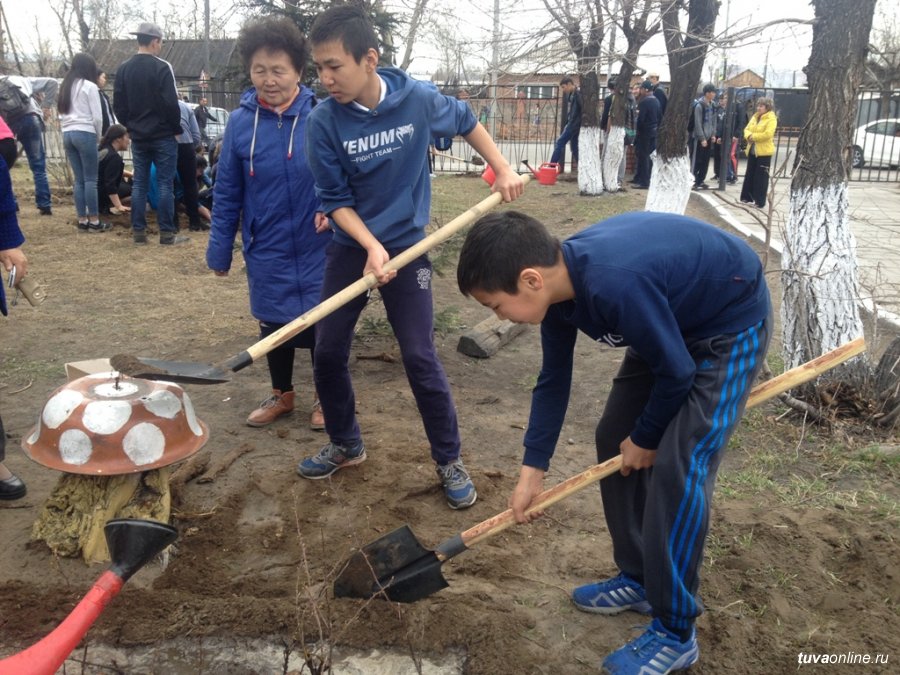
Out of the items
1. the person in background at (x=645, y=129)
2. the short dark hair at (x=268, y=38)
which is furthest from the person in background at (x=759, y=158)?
the short dark hair at (x=268, y=38)

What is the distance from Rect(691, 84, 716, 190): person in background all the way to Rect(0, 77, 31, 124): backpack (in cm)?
1019

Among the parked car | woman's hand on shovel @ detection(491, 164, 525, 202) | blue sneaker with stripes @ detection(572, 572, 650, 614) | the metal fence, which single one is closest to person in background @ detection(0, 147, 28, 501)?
woman's hand on shovel @ detection(491, 164, 525, 202)

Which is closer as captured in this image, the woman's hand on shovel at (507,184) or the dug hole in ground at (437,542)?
the dug hole in ground at (437,542)

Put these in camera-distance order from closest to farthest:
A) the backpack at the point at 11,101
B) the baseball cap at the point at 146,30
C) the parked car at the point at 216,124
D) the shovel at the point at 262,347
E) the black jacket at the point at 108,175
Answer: the shovel at the point at 262,347 → the baseball cap at the point at 146,30 → the backpack at the point at 11,101 → the black jacket at the point at 108,175 → the parked car at the point at 216,124

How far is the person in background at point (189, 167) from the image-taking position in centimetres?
830

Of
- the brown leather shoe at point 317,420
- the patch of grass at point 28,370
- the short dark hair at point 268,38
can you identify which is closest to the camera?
the short dark hair at point 268,38

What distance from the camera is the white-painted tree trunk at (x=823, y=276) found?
3898 millimetres

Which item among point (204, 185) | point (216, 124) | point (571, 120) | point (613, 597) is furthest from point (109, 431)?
point (216, 124)

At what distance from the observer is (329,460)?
3334mm

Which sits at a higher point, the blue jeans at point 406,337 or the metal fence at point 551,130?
the metal fence at point 551,130

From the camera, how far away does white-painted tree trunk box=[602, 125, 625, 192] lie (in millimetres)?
13320

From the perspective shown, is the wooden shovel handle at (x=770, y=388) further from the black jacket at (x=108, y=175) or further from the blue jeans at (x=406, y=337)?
the black jacket at (x=108, y=175)

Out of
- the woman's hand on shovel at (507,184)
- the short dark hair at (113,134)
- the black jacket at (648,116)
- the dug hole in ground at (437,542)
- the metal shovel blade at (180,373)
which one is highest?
the black jacket at (648,116)

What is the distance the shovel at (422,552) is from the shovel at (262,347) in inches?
30.6
